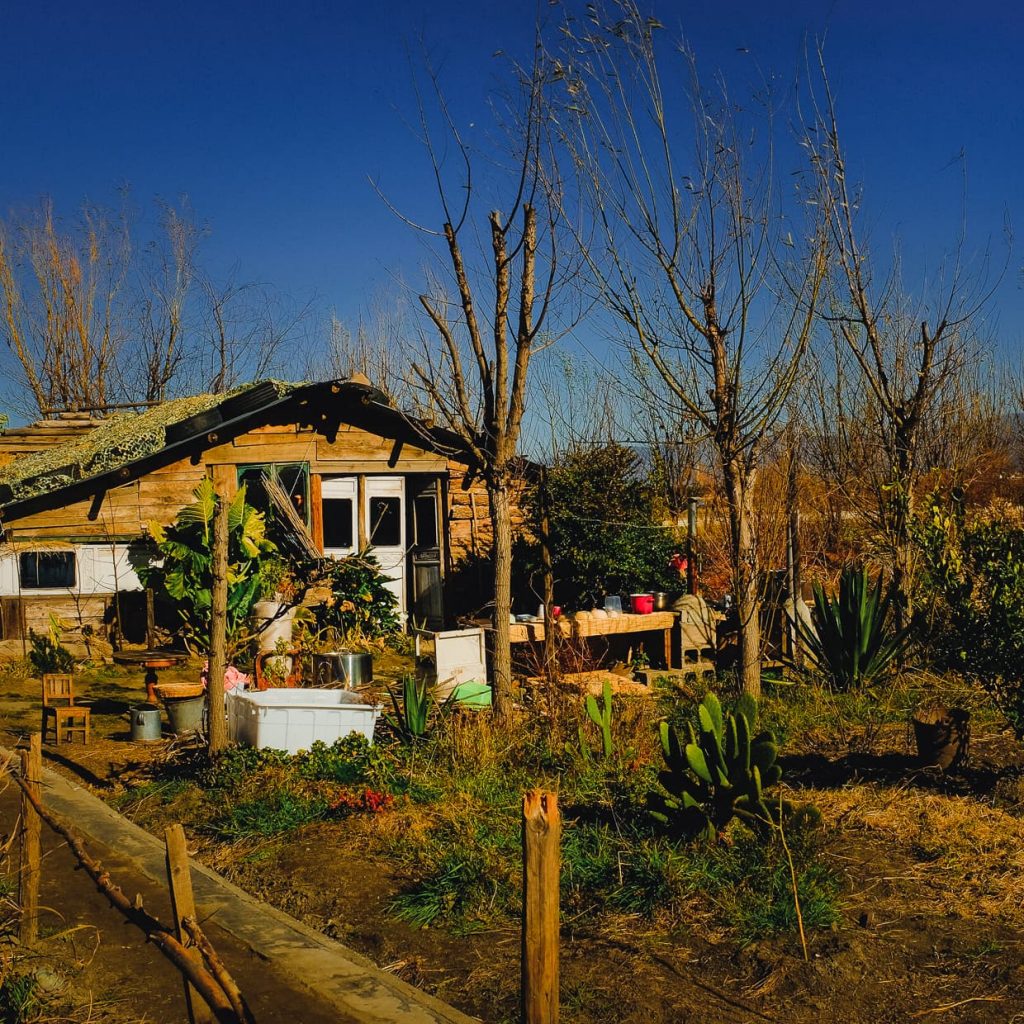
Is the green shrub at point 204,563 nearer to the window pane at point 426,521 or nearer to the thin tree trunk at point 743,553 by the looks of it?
the window pane at point 426,521

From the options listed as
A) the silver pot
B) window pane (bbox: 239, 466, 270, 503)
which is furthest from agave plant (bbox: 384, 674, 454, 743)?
window pane (bbox: 239, 466, 270, 503)

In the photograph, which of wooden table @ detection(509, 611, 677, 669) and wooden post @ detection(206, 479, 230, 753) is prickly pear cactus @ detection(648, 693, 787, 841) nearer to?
wooden post @ detection(206, 479, 230, 753)

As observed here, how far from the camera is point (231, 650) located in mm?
8484

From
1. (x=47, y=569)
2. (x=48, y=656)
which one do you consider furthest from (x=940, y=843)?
(x=47, y=569)

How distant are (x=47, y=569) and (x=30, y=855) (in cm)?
1064

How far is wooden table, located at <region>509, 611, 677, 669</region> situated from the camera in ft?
36.8

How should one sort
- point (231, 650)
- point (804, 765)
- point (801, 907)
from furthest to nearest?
1. point (231, 650)
2. point (804, 765)
3. point (801, 907)

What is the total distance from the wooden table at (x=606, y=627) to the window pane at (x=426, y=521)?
461 cm

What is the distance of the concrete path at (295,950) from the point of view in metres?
3.98

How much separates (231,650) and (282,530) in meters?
6.34

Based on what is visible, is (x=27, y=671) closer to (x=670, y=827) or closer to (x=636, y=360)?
(x=636, y=360)

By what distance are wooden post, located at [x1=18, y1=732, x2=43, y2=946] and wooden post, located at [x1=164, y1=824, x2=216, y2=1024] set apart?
4.33 ft

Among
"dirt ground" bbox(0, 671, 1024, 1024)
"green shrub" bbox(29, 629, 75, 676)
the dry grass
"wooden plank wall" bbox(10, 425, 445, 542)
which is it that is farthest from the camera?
"wooden plank wall" bbox(10, 425, 445, 542)

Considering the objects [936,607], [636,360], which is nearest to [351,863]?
[636,360]
